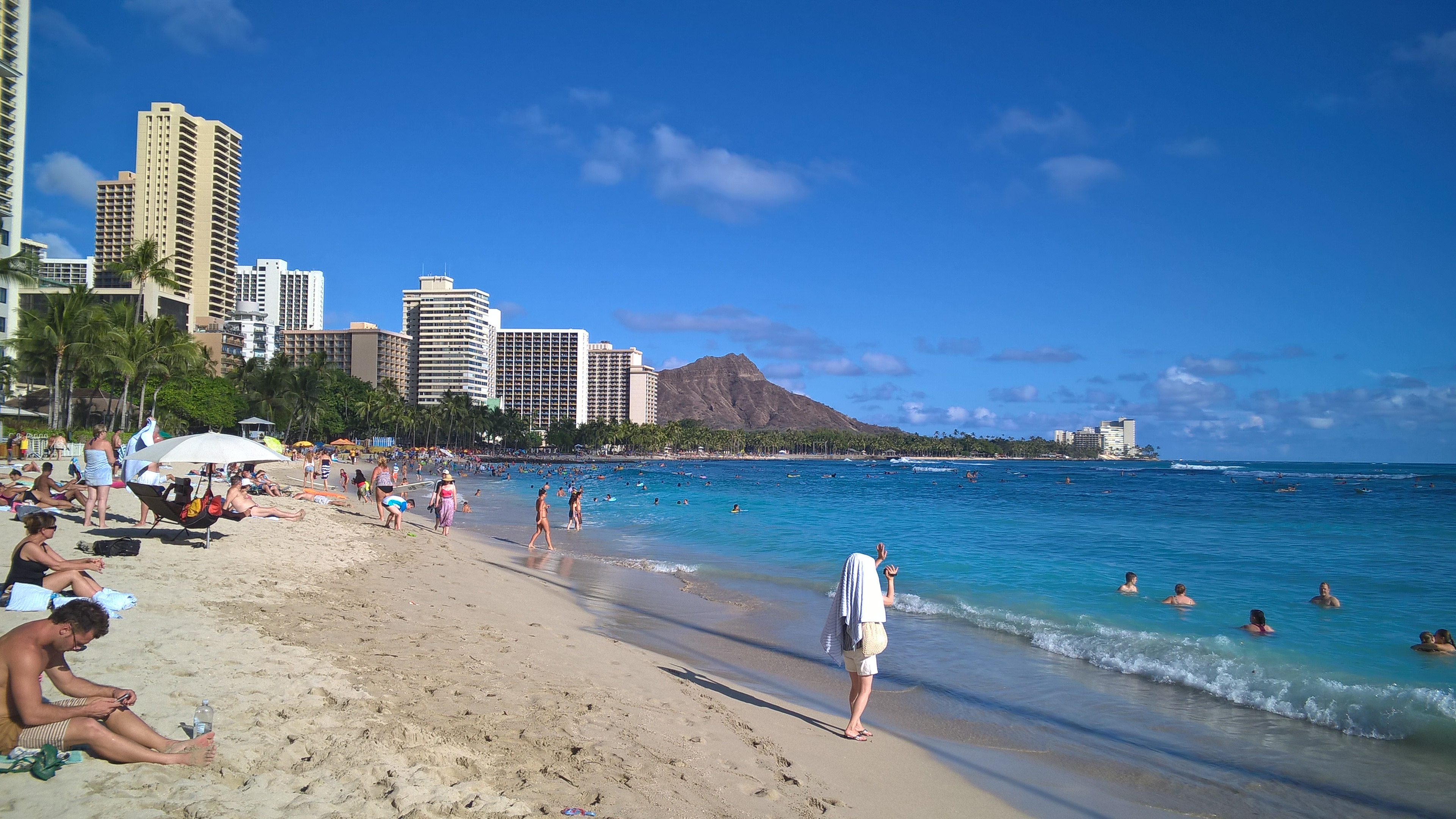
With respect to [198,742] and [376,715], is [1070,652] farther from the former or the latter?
[198,742]

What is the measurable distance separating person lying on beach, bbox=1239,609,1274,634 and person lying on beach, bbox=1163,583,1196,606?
6.30 feet

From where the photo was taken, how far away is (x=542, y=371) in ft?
601

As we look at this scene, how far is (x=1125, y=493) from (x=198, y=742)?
61.5 meters

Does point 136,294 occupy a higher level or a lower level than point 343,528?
higher

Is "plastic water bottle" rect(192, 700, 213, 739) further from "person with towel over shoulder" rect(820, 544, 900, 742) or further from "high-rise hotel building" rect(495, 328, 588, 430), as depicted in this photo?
"high-rise hotel building" rect(495, 328, 588, 430)

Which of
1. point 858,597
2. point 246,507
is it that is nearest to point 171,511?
point 246,507

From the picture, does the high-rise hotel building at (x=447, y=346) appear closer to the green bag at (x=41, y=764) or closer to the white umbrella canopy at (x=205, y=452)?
the white umbrella canopy at (x=205, y=452)

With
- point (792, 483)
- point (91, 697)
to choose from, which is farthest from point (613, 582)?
point (792, 483)

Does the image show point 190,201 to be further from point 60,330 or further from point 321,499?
point 321,499

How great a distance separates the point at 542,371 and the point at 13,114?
12710 cm

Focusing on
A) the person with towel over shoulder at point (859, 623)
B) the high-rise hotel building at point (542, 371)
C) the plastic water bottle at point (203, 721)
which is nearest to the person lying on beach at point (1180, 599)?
the person with towel over shoulder at point (859, 623)

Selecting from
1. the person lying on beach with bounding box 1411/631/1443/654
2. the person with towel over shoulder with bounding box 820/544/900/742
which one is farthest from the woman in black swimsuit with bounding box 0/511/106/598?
the person lying on beach with bounding box 1411/631/1443/654

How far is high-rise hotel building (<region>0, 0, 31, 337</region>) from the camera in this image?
179ft

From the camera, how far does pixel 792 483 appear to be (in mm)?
71188
